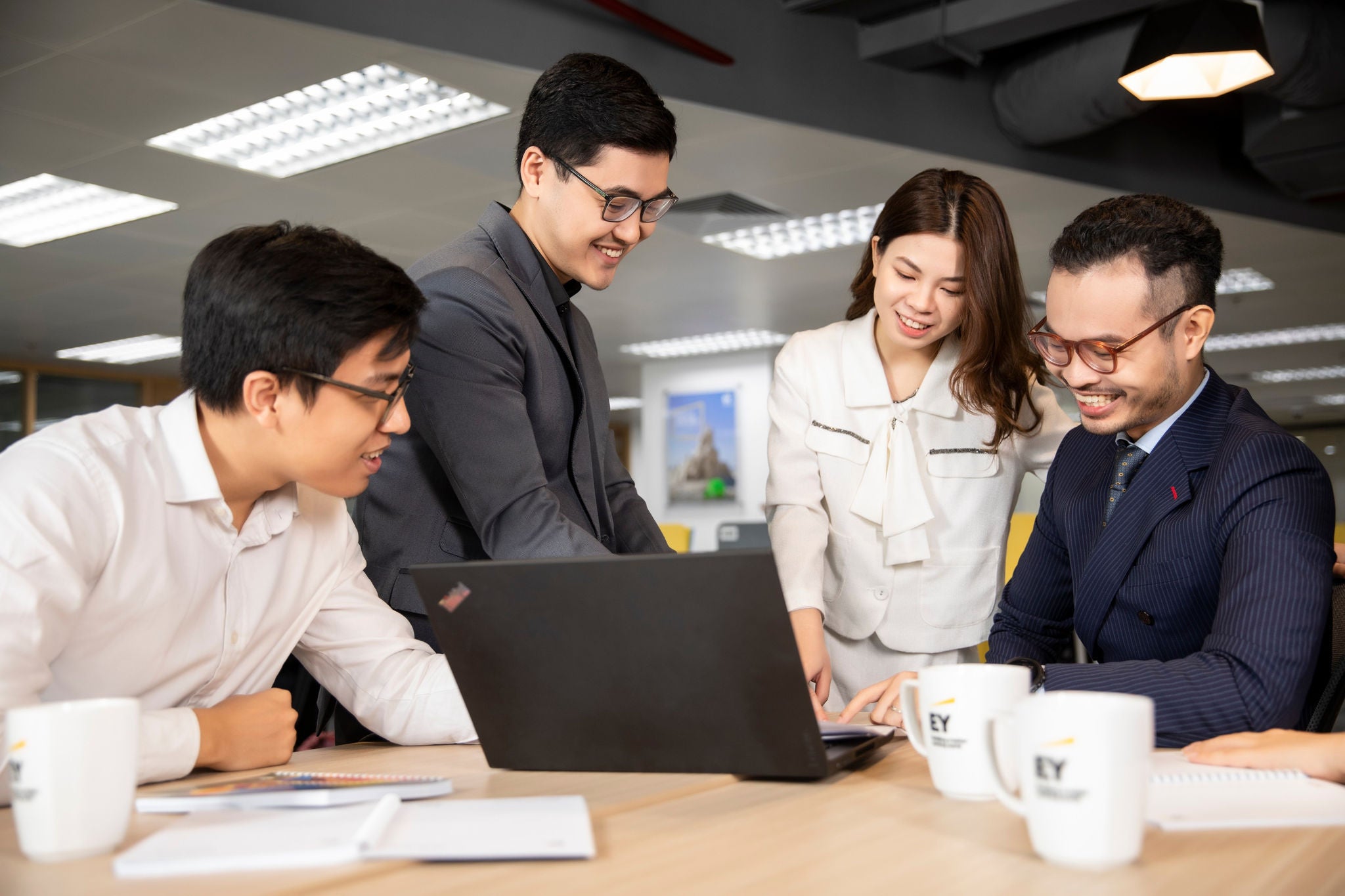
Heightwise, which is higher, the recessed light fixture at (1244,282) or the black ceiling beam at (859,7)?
the black ceiling beam at (859,7)

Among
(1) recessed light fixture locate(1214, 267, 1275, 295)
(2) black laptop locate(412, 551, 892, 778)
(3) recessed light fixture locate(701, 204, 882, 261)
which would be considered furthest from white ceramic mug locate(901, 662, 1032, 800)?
(1) recessed light fixture locate(1214, 267, 1275, 295)

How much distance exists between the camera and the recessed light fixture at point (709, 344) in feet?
32.0

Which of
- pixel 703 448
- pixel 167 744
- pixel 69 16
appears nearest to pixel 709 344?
pixel 703 448

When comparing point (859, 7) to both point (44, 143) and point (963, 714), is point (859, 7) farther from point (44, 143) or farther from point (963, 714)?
point (963, 714)

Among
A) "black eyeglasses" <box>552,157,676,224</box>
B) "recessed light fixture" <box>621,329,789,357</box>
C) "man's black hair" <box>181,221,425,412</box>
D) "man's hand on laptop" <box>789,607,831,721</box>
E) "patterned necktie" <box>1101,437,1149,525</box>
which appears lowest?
"man's hand on laptop" <box>789,607,831,721</box>

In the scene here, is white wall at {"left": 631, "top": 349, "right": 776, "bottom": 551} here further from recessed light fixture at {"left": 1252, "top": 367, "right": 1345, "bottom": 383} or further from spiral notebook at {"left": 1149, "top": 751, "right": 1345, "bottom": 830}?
spiral notebook at {"left": 1149, "top": 751, "right": 1345, "bottom": 830}

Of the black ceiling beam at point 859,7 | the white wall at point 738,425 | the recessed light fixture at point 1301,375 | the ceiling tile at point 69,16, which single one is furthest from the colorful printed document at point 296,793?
the recessed light fixture at point 1301,375

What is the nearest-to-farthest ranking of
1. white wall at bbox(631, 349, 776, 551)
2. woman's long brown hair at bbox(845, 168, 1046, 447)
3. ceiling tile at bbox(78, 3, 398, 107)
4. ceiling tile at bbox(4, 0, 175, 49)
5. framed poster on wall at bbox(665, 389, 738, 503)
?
woman's long brown hair at bbox(845, 168, 1046, 447) → ceiling tile at bbox(4, 0, 175, 49) → ceiling tile at bbox(78, 3, 398, 107) → white wall at bbox(631, 349, 776, 551) → framed poster on wall at bbox(665, 389, 738, 503)

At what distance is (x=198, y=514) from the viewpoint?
130 cm

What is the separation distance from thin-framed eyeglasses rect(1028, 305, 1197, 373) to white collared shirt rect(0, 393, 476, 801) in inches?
36.8

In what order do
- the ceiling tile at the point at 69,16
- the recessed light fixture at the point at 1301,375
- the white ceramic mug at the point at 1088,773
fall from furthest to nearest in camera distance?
the recessed light fixture at the point at 1301,375 → the ceiling tile at the point at 69,16 → the white ceramic mug at the point at 1088,773

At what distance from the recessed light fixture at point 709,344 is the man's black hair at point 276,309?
325 inches

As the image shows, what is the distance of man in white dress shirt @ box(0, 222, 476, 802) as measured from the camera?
115cm

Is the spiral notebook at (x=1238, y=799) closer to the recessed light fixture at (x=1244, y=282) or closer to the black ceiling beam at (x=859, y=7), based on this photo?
the black ceiling beam at (x=859, y=7)
